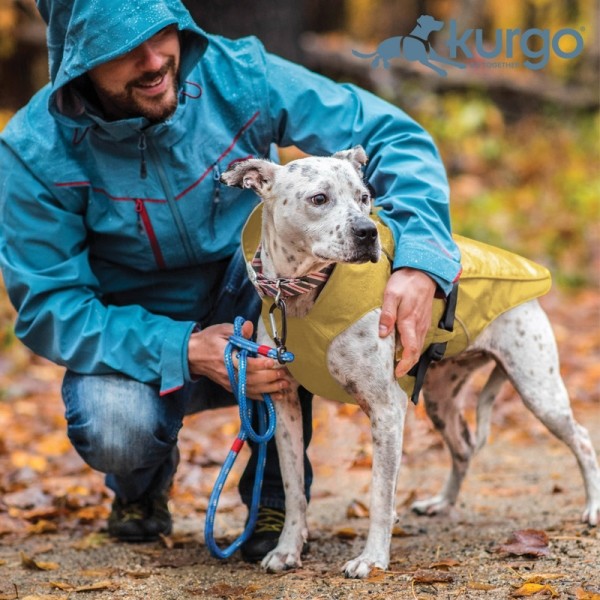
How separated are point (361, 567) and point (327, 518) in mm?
1108

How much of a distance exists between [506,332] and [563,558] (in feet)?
2.79

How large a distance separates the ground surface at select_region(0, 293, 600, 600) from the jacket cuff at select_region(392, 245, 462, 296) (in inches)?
36.2

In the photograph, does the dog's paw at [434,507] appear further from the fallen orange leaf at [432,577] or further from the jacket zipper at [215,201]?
the jacket zipper at [215,201]

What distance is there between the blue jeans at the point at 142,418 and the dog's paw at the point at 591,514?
1.07 meters

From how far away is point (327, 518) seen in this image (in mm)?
3967

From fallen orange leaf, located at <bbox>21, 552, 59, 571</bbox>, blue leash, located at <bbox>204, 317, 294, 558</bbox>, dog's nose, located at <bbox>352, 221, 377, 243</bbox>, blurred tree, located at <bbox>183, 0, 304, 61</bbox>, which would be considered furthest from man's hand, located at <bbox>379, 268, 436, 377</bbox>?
blurred tree, located at <bbox>183, 0, 304, 61</bbox>

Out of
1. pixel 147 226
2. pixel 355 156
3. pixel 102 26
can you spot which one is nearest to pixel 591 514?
pixel 355 156

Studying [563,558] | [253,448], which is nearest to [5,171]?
[253,448]

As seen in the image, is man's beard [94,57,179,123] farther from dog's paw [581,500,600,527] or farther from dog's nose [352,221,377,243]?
dog's paw [581,500,600,527]

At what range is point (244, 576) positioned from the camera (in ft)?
10.0

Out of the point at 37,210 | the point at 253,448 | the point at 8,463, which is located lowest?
the point at 8,463

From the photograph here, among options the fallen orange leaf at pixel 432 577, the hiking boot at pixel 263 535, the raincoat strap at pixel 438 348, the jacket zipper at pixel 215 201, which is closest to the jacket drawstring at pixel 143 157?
the jacket zipper at pixel 215 201

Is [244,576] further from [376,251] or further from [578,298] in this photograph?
[578,298]

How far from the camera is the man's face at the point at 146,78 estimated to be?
9.92 ft
